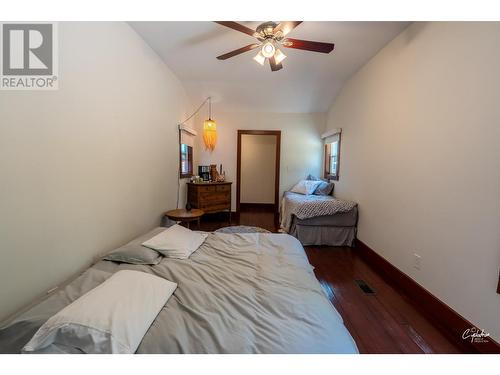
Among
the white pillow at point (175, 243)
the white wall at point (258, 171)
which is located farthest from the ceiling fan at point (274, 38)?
the white wall at point (258, 171)

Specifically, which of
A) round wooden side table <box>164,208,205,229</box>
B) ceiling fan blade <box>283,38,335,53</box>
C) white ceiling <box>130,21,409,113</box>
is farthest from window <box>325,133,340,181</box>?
round wooden side table <box>164,208,205,229</box>

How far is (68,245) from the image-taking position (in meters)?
1.33

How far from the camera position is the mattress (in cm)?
77

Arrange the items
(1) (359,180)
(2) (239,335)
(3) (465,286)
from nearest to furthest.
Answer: (2) (239,335)
(3) (465,286)
(1) (359,180)

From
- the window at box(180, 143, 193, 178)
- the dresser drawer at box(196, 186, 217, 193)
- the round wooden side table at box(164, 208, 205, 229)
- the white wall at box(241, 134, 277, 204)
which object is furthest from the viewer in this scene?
the white wall at box(241, 134, 277, 204)

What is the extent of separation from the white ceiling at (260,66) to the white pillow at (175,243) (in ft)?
6.61

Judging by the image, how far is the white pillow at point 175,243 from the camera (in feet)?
4.83

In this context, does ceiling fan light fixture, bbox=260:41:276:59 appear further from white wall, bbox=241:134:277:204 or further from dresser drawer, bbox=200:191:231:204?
white wall, bbox=241:134:277:204

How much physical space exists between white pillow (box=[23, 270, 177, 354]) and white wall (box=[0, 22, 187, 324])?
0.53 meters

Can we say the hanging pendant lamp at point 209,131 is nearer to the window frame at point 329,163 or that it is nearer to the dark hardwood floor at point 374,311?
the window frame at point 329,163
